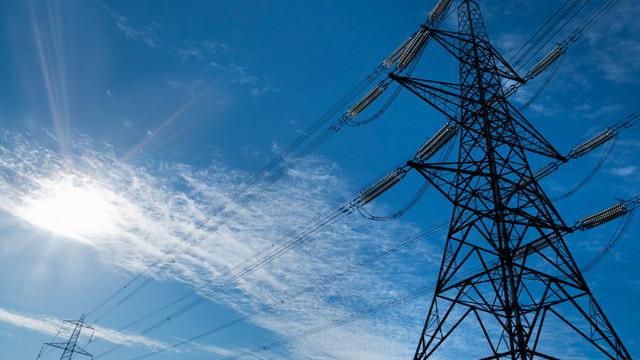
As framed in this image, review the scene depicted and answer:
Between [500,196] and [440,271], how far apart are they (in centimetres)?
326

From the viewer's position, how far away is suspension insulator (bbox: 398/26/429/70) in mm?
17172

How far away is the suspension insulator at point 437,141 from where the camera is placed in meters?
15.3

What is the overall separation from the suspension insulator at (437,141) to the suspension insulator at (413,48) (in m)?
3.83

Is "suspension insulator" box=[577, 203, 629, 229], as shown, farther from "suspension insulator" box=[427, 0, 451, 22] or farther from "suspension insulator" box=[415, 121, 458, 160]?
"suspension insulator" box=[427, 0, 451, 22]

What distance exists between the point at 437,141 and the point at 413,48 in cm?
474

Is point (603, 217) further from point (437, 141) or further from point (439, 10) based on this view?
point (439, 10)

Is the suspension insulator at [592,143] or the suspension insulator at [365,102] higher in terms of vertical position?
the suspension insulator at [365,102]

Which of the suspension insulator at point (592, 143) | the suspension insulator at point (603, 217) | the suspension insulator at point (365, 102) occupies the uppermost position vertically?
the suspension insulator at point (365, 102)

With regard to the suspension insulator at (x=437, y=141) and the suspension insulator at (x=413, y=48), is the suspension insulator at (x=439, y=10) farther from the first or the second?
the suspension insulator at (x=437, y=141)

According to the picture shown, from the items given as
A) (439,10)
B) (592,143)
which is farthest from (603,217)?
(439,10)

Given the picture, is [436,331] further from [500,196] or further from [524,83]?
[524,83]

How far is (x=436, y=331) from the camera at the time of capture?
11.6m

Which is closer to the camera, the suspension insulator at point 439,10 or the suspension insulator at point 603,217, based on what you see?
the suspension insulator at point 603,217

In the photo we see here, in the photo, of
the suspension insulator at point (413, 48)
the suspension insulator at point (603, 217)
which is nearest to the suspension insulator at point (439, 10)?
the suspension insulator at point (413, 48)
